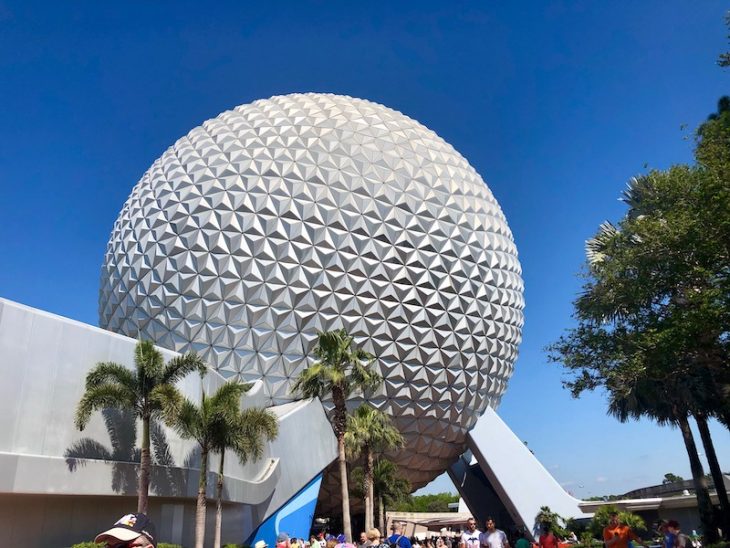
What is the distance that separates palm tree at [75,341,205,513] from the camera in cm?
1302

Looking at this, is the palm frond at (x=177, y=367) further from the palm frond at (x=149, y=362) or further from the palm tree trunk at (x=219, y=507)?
the palm tree trunk at (x=219, y=507)

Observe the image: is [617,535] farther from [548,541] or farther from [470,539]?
[470,539]

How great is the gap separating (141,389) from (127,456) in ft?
5.51

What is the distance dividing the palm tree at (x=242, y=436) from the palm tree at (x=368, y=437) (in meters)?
4.21

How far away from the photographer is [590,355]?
16.0 meters

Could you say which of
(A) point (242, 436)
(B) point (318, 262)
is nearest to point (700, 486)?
(B) point (318, 262)

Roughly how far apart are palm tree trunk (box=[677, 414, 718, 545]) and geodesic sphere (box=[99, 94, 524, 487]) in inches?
315

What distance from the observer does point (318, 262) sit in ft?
74.3

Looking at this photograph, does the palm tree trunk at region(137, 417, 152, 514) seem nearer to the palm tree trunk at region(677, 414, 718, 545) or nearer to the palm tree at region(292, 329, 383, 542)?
the palm tree at region(292, 329, 383, 542)

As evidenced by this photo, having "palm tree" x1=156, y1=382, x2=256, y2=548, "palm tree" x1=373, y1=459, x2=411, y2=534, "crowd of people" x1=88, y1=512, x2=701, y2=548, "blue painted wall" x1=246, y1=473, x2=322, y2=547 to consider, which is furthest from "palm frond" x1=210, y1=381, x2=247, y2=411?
"palm tree" x1=373, y1=459, x2=411, y2=534

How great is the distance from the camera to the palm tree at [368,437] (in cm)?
1961

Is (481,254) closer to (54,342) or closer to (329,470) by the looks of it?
(329,470)

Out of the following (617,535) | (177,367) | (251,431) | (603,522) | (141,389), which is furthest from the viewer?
(603,522)

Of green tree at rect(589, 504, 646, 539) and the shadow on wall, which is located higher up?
the shadow on wall
